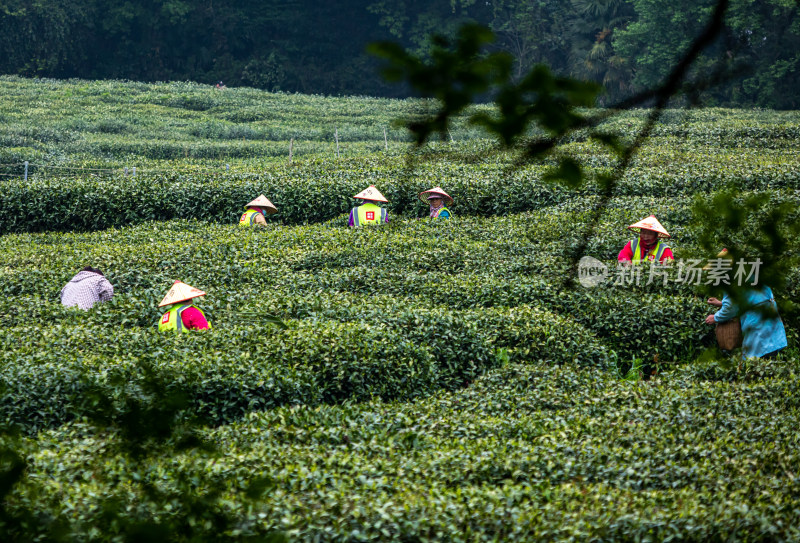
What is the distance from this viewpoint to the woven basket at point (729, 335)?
8.77 m

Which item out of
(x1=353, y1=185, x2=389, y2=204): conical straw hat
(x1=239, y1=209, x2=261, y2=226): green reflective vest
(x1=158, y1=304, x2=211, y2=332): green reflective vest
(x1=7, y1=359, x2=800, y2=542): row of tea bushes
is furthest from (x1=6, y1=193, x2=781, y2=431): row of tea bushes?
(x1=7, y1=359, x2=800, y2=542): row of tea bushes

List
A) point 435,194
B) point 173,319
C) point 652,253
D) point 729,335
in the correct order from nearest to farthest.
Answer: point 729,335 < point 173,319 < point 652,253 < point 435,194

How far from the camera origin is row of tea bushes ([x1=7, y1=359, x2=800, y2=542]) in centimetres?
440

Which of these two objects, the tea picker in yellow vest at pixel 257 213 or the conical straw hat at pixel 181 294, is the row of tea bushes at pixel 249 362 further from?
the tea picker in yellow vest at pixel 257 213

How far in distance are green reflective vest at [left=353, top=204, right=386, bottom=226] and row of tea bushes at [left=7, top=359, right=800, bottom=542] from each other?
6840 mm

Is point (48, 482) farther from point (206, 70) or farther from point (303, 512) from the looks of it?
point (206, 70)

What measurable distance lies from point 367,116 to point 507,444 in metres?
37.4

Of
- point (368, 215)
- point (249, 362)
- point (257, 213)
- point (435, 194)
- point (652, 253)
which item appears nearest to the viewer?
point (249, 362)

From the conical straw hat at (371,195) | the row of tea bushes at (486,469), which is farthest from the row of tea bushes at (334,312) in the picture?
the row of tea bushes at (486,469)

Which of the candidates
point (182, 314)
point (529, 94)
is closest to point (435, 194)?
point (182, 314)

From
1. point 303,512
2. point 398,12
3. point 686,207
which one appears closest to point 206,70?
point 398,12

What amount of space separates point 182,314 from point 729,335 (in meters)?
6.27

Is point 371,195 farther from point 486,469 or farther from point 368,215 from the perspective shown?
point 486,469

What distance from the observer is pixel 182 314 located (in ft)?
29.8
